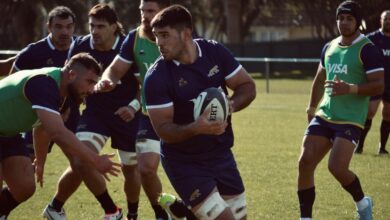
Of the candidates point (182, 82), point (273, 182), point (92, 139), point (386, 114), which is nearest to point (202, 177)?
point (182, 82)

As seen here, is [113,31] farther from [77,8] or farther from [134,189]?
[77,8]

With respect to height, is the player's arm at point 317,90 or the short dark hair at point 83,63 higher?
the short dark hair at point 83,63

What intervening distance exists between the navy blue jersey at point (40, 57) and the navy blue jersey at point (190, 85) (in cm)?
350

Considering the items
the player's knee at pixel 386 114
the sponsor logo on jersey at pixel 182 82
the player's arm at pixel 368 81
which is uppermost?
the sponsor logo on jersey at pixel 182 82

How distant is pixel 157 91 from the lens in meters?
6.39

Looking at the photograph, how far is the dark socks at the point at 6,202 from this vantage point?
792 cm

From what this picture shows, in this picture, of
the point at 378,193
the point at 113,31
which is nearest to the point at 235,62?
the point at 113,31

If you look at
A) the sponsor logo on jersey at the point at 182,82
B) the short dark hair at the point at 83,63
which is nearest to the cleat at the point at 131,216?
the short dark hair at the point at 83,63

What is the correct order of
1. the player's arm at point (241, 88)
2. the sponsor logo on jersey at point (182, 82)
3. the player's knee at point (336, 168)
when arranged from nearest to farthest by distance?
the sponsor logo on jersey at point (182, 82)
the player's arm at point (241, 88)
the player's knee at point (336, 168)

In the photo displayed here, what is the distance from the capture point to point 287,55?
51.2 m

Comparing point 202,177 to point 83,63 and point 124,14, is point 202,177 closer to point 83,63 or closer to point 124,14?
point 83,63

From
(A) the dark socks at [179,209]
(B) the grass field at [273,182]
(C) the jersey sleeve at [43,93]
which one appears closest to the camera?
(C) the jersey sleeve at [43,93]

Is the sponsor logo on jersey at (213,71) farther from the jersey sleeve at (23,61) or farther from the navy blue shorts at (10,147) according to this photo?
the jersey sleeve at (23,61)

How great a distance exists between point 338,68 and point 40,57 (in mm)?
3480
